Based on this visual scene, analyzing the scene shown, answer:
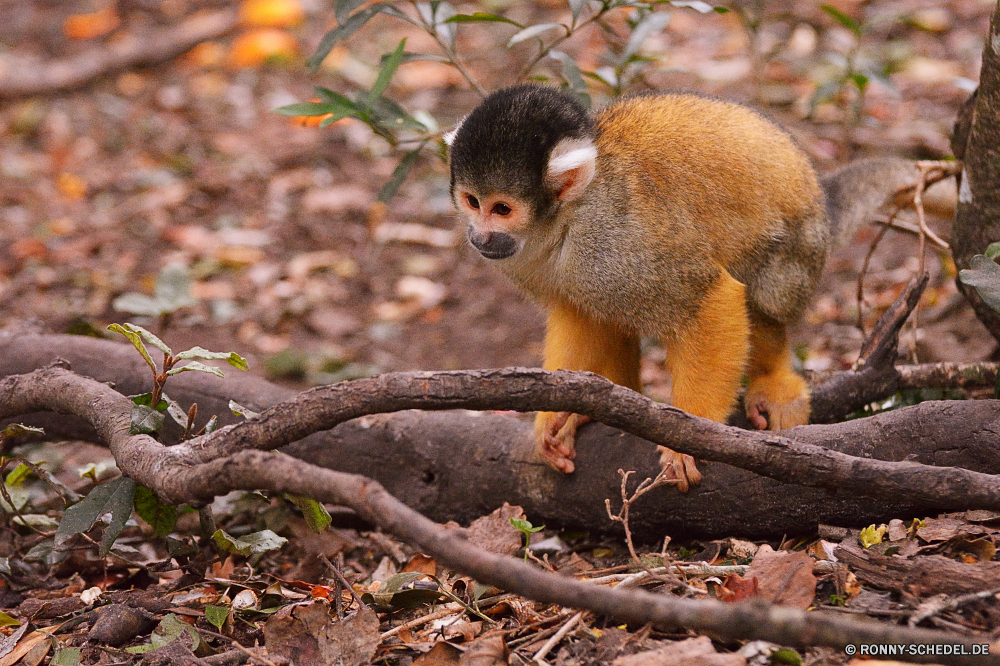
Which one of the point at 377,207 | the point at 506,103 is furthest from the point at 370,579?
the point at 377,207

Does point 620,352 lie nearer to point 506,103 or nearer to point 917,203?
point 506,103

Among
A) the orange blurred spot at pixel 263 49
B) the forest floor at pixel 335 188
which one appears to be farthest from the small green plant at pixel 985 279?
the orange blurred spot at pixel 263 49

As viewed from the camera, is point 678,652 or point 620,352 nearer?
point 678,652

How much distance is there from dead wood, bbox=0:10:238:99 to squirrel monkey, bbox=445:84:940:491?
6.05 metres

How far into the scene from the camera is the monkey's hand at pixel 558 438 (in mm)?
2666

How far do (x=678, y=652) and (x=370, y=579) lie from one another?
46.4 inches

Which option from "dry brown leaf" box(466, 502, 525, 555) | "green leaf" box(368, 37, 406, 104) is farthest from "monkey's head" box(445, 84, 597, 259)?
"dry brown leaf" box(466, 502, 525, 555)

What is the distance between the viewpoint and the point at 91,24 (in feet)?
26.4

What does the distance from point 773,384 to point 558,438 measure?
0.85 m

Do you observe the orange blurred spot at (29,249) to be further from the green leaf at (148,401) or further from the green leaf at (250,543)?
the green leaf at (250,543)

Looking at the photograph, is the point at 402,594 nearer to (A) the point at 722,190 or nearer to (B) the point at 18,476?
(B) the point at 18,476

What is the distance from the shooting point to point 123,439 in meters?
2.17

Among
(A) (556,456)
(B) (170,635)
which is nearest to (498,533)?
(A) (556,456)

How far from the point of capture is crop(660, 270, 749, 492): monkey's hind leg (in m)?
2.66
